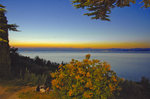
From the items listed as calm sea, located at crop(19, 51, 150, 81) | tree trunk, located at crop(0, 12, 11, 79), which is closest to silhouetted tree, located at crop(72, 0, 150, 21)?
tree trunk, located at crop(0, 12, 11, 79)

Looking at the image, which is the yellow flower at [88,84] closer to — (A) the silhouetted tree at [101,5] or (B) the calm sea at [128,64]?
(A) the silhouetted tree at [101,5]

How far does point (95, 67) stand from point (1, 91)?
4941 mm

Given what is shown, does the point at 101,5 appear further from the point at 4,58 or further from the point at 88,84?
the point at 4,58

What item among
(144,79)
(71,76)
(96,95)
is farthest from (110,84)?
(144,79)

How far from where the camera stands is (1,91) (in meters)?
6.69

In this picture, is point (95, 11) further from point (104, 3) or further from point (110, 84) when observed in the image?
point (110, 84)

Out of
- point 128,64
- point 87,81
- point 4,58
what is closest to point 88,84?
point 87,81

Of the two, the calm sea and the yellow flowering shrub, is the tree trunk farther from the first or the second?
the calm sea

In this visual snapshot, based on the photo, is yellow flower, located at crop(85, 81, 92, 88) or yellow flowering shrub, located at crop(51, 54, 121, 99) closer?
yellow flower, located at crop(85, 81, 92, 88)

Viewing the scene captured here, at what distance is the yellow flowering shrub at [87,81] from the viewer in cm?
422

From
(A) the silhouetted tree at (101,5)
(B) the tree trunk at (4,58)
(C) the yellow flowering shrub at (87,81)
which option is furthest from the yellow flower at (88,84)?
(B) the tree trunk at (4,58)

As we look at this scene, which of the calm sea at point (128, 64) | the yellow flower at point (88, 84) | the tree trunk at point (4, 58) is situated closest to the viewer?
the yellow flower at point (88, 84)

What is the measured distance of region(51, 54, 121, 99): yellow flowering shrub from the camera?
4.22m

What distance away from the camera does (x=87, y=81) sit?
14.1ft
